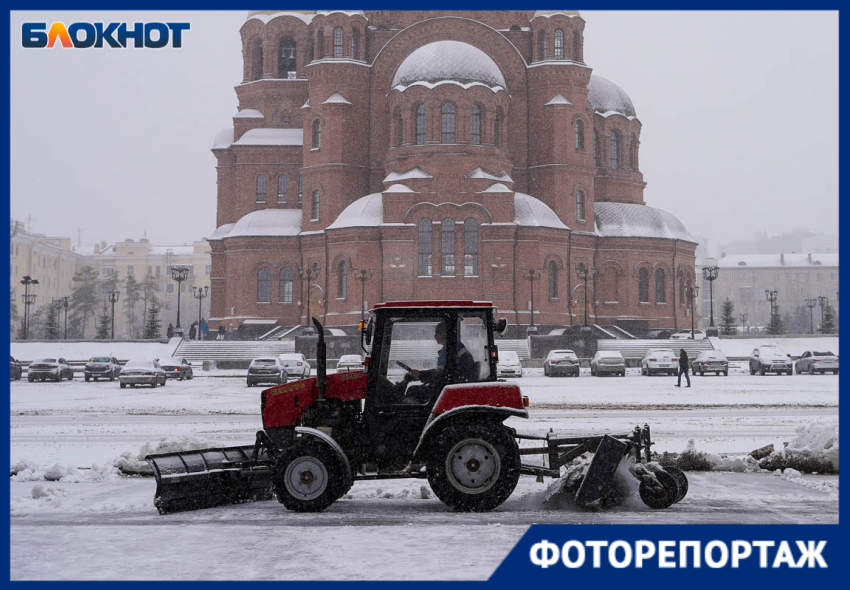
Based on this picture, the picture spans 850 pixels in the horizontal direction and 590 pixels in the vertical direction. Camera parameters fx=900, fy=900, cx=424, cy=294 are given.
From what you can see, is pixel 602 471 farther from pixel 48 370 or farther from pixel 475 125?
pixel 475 125

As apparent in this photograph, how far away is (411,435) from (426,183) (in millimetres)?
38149

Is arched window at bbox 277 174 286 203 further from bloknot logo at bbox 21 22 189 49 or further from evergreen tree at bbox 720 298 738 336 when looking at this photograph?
bloknot logo at bbox 21 22 189 49

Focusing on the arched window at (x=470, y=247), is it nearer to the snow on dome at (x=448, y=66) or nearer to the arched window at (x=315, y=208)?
the snow on dome at (x=448, y=66)

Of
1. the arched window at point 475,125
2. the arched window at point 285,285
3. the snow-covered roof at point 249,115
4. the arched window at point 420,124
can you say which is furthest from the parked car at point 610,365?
the snow-covered roof at point 249,115

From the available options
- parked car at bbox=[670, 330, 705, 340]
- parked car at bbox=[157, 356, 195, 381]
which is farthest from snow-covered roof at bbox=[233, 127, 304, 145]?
parked car at bbox=[670, 330, 705, 340]

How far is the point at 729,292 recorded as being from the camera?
5762 centimetres

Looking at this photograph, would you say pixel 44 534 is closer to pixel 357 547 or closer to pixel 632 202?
pixel 357 547

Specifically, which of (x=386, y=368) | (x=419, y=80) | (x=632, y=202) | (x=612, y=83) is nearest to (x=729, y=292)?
(x=632, y=202)

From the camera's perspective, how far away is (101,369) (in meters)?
31.2

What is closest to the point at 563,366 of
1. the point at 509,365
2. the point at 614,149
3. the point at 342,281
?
the point at 509,365

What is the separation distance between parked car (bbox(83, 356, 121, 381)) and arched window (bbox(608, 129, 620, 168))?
33.8 m

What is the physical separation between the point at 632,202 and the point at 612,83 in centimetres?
781

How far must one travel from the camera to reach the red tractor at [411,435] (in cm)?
749

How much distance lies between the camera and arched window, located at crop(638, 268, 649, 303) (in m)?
51.2
